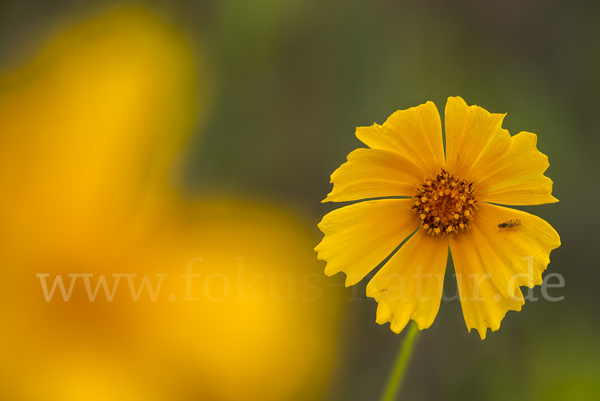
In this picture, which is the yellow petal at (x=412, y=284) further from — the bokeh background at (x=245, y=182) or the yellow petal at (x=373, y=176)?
the bokeh background at (x=245, y=182)

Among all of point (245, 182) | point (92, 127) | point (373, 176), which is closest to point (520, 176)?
point (373, 176)

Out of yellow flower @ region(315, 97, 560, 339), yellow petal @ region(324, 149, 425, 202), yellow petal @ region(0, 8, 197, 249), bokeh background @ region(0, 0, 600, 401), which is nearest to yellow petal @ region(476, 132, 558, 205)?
yellow flower @ region(315, 97, 560, 339)

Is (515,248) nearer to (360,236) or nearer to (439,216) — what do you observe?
(439,216)

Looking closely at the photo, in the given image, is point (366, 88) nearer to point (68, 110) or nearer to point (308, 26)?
point (308, 26)

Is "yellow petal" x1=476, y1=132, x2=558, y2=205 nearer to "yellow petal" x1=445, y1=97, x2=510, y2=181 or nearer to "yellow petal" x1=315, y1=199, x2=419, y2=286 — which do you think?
"yellow petal" x1=445, y1=97, x2=510, y2=181

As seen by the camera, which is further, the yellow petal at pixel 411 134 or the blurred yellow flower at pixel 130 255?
the blurred yellow flower at pixel 130 255

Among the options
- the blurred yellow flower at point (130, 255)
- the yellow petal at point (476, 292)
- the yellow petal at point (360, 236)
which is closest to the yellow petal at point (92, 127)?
the blurred yellow flower at point (130, 255)

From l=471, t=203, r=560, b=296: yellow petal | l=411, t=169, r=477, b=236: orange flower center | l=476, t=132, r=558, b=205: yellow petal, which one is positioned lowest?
l=471, t=203, r=560, b=296: yellow petal
